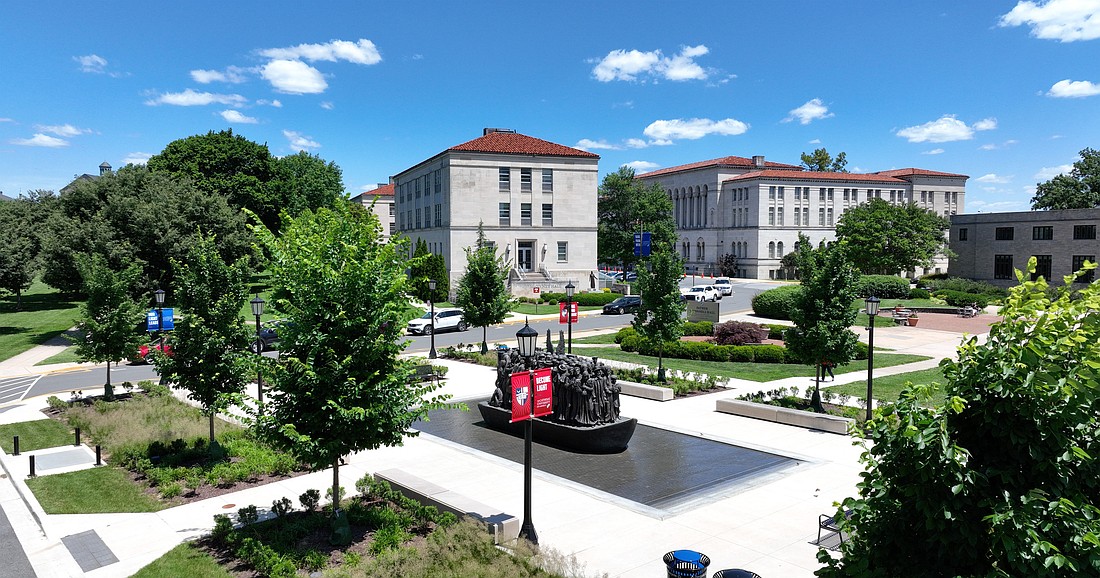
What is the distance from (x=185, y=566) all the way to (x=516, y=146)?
56.7 meters

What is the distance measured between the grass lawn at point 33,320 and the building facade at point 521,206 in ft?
96.5

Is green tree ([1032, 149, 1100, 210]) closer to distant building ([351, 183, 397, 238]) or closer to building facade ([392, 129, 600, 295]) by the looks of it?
building facade ([392, 129, 600, 295])

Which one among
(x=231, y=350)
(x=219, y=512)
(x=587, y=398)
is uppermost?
(x=231, y=350)

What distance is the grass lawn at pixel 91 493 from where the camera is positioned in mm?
13852

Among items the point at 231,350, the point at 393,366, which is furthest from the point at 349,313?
the point at 231,350

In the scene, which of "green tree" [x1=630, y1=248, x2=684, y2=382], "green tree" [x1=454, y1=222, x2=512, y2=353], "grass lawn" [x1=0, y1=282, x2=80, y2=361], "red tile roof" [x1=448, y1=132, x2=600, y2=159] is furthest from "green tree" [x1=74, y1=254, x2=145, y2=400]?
"red tile roof" [x1=448, y1=132, x2=600, y2=159]

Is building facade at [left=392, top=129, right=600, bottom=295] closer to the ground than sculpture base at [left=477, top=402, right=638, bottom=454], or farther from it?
farther from it

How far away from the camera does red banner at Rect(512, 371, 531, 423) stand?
37.7ft

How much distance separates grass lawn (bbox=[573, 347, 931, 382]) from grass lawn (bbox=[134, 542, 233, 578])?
Result: 20.4 m

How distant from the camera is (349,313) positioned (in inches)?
442

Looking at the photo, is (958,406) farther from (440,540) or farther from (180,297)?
(180,297)

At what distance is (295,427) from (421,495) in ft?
9.79

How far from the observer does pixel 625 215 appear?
3334 inches

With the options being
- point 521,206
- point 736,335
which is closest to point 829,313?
point 736,335
